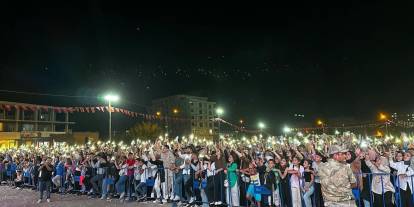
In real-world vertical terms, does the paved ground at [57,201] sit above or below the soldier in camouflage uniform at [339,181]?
below

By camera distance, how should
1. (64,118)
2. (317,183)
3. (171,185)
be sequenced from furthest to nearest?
1. (64,118)
2. (171,185)
3. (317,183)

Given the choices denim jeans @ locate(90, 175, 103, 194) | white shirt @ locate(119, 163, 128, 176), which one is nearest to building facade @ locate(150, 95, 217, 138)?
denim jeans @ locate(90, 175, 103, 194)

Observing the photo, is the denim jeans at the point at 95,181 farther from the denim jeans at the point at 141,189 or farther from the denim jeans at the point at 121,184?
the denim jeans at the point at 141,189

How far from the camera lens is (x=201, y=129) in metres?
115

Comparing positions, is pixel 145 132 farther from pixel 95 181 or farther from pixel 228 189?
pixel 228 189

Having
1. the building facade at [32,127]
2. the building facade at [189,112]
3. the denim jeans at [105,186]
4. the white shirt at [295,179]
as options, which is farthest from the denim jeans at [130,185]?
the building facade at [189,112]

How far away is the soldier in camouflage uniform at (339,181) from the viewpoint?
5.90m

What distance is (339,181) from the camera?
590cm

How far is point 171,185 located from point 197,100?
104m

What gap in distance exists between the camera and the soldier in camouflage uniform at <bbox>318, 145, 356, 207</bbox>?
19.4 ft

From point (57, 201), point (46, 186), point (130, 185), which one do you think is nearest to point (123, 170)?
point (130, 185)

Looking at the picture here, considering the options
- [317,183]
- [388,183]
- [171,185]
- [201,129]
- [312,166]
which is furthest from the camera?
[201,129]

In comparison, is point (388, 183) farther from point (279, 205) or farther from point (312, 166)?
point (279, 205)

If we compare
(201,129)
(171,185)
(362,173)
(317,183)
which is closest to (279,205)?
(317,183)
